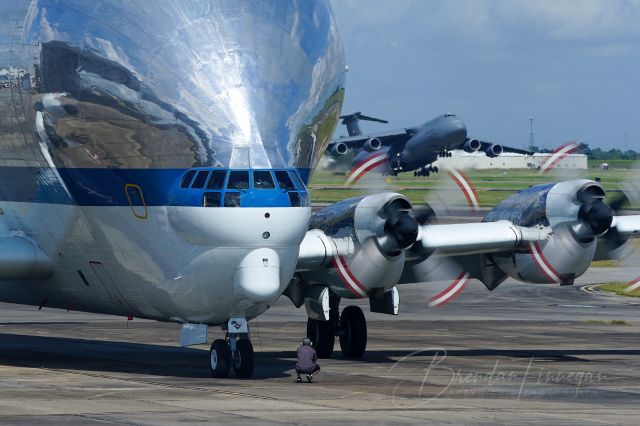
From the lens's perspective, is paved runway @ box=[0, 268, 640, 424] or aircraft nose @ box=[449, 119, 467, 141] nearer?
paved runway @ box=[0, 268, 640, 424]

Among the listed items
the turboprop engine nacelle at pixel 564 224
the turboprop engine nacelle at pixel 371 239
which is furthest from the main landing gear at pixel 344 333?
the turboprop engine nacelle at pixel 564 224

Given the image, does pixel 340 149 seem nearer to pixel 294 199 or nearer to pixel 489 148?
pixel 489 148

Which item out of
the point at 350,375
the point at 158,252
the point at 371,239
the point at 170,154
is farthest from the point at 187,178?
the point at 350,375

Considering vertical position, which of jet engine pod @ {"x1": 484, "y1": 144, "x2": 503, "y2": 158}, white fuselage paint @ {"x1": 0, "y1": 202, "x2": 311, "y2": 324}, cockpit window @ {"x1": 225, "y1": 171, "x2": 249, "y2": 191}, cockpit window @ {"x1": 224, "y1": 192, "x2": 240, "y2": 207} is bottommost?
white fuselage paint @ {"x1": 0, "y1": 202, "x2": 311, "y2": 324}

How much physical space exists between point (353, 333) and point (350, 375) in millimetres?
3752

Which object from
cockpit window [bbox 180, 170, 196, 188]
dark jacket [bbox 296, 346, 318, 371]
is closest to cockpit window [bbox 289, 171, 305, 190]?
cockpit window [bbox 180, 170, 196, 188]

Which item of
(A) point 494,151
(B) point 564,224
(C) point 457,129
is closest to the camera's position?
(B) point 564,224

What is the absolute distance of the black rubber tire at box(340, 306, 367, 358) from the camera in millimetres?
29484

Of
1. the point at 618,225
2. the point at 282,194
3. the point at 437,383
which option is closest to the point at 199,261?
the point at 282,194

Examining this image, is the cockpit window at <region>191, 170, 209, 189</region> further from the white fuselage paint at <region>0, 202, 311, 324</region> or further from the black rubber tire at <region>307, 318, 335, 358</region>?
the black rubber tire at <region>307, 318, 335, 358</region>

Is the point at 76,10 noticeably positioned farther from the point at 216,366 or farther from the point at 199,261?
the point at 216,366

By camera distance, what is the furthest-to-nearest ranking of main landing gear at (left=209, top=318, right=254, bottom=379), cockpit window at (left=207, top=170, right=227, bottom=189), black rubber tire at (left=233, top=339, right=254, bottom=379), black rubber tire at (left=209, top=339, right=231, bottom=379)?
black rubber tire at (left=209, top=339, right=231, bottom=379), black rubber tire at (left=233, top=339, right=254, bottom=379), main landing gear at (left=209, top=318, right=254, bottom=379), cockpit window at (left=207, top=170, right=227, bottom=189)

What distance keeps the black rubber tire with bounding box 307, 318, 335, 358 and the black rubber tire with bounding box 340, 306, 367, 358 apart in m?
0.31

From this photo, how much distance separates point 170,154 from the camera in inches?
881
